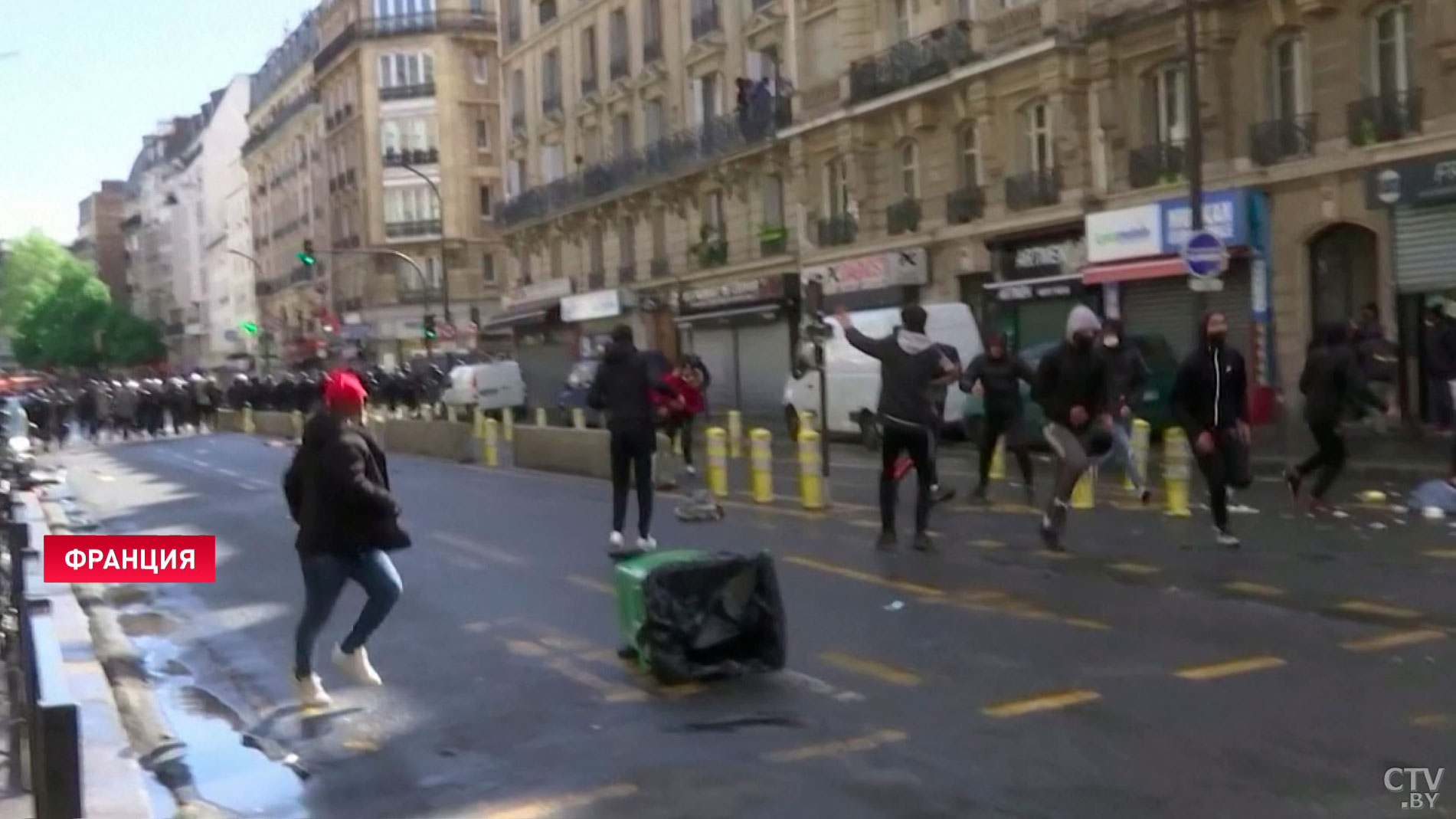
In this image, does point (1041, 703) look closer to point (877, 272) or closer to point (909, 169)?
point (877, 272)

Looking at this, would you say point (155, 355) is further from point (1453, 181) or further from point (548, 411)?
point (1453, 181)

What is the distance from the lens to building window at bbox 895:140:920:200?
3778 centimetres

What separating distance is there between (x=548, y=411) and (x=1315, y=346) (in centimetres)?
3655

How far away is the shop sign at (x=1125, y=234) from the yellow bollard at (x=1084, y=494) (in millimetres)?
13755

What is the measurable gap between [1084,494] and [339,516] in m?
9.63

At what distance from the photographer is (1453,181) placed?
79.7 ft

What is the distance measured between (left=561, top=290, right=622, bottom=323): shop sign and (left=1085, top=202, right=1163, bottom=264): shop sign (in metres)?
23.9

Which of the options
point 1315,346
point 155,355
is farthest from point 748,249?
point 155,355

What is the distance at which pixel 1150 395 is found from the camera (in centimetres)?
2412

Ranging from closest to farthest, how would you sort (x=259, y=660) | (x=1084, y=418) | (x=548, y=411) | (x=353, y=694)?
(x=353, y=694), (x=259, y=660), (x=1084, y=418), (x=548, y=411)

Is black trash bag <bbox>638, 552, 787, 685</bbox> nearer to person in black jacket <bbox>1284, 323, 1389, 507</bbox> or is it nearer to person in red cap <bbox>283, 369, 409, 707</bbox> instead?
person in red cap <bbox>283, 369, 409, 707</bbox>

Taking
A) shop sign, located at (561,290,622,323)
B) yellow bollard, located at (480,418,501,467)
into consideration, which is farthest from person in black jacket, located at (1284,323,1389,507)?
shop sign, located at (561,290,622,323)

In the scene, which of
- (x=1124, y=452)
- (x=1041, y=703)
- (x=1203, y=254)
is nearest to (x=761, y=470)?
(x=1124, y=452)

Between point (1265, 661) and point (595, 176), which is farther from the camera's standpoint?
point (595, 176)
